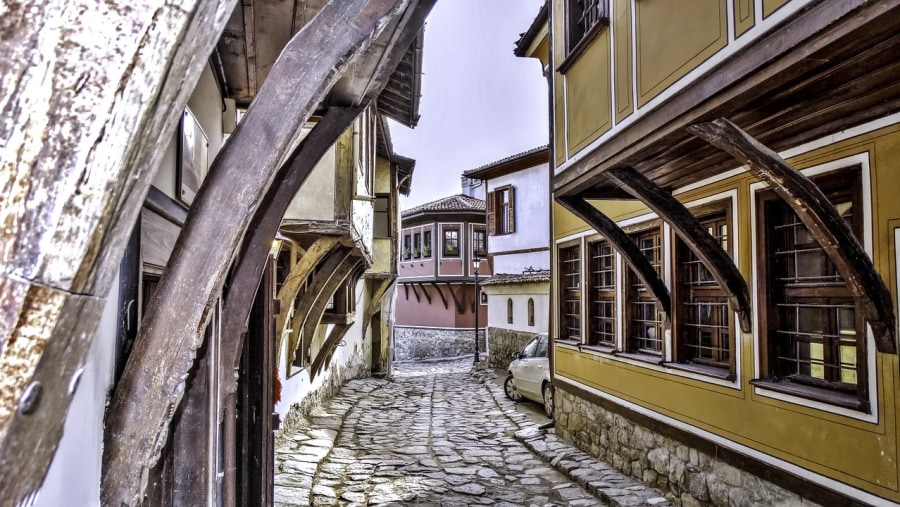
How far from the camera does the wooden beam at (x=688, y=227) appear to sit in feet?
15.3

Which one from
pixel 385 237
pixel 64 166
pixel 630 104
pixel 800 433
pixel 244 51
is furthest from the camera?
pixel 385 237

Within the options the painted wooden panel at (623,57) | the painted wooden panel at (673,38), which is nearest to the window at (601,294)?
the painted wooden panel at (623,57)

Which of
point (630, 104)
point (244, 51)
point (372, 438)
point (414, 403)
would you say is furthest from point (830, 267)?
point (414, 403)

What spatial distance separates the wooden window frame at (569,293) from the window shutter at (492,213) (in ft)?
37.1

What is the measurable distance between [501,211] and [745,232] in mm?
15571

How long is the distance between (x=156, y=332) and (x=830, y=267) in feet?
14.6

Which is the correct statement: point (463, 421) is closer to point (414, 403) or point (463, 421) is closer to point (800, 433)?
point (414, 403)

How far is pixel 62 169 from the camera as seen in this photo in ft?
2.25

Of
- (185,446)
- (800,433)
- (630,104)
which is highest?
(630,104)

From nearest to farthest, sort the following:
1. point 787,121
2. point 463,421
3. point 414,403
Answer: point 787,121, point 463,421, point 414,403

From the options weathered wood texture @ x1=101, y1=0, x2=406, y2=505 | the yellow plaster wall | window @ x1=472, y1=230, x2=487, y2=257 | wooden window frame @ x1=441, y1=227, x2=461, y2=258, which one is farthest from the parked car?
window @ x1=472, y1=230, x2=487, y2=257

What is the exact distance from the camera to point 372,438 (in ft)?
29.8

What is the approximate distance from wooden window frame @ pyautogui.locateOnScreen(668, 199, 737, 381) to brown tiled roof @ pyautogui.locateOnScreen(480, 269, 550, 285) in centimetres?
1028

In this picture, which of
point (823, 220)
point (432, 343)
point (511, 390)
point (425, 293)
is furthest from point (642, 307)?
point (425, 293)
